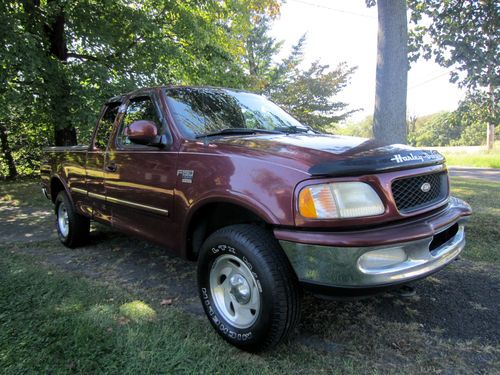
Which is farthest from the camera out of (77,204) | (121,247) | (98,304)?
(121,247)

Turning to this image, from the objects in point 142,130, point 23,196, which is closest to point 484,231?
point 142,130

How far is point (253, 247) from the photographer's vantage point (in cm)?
218

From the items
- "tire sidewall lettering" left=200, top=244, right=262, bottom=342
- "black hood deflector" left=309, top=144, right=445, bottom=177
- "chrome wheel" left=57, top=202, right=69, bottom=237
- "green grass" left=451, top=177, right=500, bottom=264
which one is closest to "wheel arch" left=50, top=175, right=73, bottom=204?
"chrome wheel" left=57, top=202, right=69, bottom=237

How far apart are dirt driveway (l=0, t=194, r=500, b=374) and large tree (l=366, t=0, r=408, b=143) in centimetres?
231

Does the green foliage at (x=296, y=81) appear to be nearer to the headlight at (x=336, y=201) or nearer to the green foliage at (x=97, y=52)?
the green foliage at (x=97, y=52)

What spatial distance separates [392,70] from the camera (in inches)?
209

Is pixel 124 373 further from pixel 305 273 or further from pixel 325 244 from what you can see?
pixel 325 244

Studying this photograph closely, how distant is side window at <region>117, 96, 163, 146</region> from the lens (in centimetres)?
331

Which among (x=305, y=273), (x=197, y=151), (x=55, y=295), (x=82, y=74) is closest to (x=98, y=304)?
(x=55, y=295)

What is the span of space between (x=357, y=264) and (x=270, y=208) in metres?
0.58

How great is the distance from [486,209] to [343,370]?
546 centimetres

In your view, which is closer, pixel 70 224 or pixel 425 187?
pixel 425 187

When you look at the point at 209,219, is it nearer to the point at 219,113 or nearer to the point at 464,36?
the point at 219,113

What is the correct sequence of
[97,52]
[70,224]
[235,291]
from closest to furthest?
[235,291]
[70,224]
[97,52]
